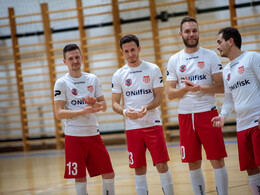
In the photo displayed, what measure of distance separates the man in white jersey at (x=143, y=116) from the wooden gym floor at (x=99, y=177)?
1007 millimetres

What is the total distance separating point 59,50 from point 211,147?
7920 millimetres

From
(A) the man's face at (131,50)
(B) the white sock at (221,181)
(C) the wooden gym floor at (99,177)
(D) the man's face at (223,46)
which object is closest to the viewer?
(D) the man's face at (223,46)

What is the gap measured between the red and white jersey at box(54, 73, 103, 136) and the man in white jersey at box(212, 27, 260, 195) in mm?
1377

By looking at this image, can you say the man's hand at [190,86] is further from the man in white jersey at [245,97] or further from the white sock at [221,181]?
the white sock at [221,181]

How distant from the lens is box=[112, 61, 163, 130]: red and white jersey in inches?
169

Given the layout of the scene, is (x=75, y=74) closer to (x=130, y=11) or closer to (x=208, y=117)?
(x=208, y=117)

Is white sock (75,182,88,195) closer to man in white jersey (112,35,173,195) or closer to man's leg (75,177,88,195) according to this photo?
man's leg (75,177,88,195)

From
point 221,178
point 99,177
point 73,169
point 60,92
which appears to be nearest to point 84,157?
point 73,169

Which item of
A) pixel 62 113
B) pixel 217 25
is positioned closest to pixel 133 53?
pixel 62 113

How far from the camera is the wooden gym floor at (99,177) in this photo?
5.43 meters

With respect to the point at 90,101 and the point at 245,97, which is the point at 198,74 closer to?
the point at 245,97

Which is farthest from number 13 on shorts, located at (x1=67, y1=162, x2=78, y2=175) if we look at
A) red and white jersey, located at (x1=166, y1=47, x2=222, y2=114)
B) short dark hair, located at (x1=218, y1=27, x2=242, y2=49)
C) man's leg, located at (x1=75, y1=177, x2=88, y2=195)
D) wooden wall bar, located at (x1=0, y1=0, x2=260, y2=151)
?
wooden wall bar, located at (x1=0, y1=0, x2=260, y2=151)

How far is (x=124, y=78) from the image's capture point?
4.39 m

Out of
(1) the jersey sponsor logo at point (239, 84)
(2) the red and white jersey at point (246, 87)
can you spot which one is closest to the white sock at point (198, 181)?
(2) the red and white jersey at point (246, 87)
